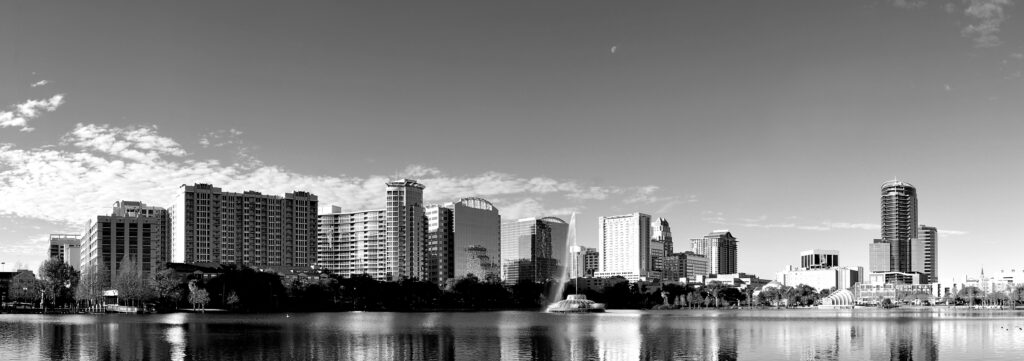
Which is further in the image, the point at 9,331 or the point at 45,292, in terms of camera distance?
the point at 45,292

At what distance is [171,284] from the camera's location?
191250 mm

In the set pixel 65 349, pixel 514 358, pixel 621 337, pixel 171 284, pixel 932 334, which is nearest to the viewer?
pixel 514 358

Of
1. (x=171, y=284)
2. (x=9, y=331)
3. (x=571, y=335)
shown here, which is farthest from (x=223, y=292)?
(x=571, y=335)

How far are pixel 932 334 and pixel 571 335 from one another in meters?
41.4

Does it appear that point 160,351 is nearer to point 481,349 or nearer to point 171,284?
point 481,349

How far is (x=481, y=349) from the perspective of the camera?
258 ft

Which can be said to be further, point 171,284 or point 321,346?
point 171,284

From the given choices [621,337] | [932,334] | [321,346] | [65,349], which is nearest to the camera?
[65,349]

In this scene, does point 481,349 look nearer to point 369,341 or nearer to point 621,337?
point 369,341

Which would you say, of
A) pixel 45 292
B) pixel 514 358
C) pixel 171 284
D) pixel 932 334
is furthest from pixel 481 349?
pixel 45 292

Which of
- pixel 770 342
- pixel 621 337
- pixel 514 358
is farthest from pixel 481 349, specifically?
pixel 770 342

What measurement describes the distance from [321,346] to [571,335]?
3061cm

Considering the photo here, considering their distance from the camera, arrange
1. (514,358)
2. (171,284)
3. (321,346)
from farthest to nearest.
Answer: (171,284) < (321,346) < (514,358)

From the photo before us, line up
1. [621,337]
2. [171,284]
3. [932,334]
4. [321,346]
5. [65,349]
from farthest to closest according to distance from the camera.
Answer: [171,284] → [932,334] → [621,337] → [321,346] → [65,349]
